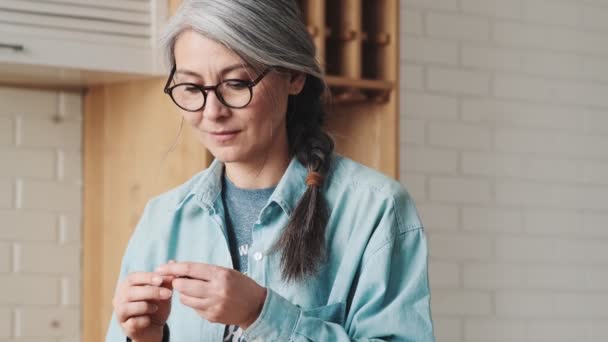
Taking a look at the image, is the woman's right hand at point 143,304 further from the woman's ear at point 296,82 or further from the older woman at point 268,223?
the woman's ear at point 296,82

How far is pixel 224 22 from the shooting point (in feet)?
5.70

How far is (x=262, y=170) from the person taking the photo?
1.91 meters

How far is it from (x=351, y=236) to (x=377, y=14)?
1.38 metres

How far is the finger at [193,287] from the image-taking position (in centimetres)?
161

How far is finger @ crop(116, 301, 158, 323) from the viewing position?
1.70m

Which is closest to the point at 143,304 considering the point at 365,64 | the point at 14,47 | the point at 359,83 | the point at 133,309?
the point at 133,309

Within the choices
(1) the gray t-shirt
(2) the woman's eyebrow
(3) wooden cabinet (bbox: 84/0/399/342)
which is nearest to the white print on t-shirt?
(1) the gray t-shirt

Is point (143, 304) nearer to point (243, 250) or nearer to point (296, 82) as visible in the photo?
point (243, 250)

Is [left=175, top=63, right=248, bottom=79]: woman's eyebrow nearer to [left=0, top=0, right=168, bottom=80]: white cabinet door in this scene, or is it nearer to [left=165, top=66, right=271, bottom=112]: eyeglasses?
[left=165, top=66, right=271, bottom=112]: eyeglasses

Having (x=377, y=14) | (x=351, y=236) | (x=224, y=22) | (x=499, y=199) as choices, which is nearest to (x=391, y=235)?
(x=351, y=236)

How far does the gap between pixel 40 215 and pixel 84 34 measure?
641 millimetres

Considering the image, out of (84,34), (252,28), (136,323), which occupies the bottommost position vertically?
(136,323)

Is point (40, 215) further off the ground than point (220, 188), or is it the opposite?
point (220, 188)

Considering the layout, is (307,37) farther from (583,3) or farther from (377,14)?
(583,3)
